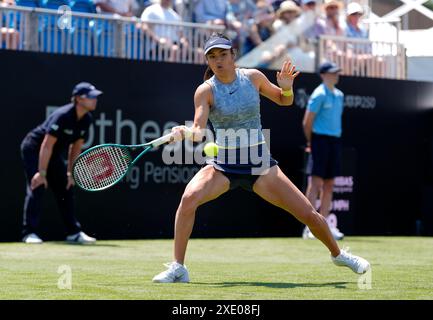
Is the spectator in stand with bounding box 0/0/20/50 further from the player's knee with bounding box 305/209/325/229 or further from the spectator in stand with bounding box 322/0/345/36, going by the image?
the player's knee with bounding box 305/209/325/229

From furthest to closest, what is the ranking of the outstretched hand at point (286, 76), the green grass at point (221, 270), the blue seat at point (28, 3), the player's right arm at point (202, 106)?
the blue seat at point (28, 3), the outstretched hand at point (286, 76), the player's right arm at point (202, 106), the green grass at point (221, 270)

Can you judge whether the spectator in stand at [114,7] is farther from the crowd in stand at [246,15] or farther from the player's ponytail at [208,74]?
the player's ponytail at [208,74]

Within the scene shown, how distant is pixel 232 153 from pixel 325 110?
5.66 meters

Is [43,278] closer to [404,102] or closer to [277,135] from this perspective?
[277,135]

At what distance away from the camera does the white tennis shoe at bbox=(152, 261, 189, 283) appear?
8109mm

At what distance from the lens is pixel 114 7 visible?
14.2 meters

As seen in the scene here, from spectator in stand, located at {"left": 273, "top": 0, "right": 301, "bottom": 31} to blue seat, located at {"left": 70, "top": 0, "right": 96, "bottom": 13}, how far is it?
Answer: 3.09m

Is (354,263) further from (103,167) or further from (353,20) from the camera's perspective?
(353,20)

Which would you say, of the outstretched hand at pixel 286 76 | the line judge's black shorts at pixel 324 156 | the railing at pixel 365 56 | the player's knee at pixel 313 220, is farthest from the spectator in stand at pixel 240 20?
the player's knee at pixel 313 220

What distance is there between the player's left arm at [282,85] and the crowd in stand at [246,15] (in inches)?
227

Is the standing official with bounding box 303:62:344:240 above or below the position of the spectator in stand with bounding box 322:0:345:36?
below

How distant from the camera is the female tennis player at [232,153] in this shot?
8.13 meters

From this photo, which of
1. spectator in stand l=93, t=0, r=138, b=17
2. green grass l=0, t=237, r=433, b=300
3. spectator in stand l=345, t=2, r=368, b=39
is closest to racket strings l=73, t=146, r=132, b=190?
green grass l=0, t=237, r=433, b=300
